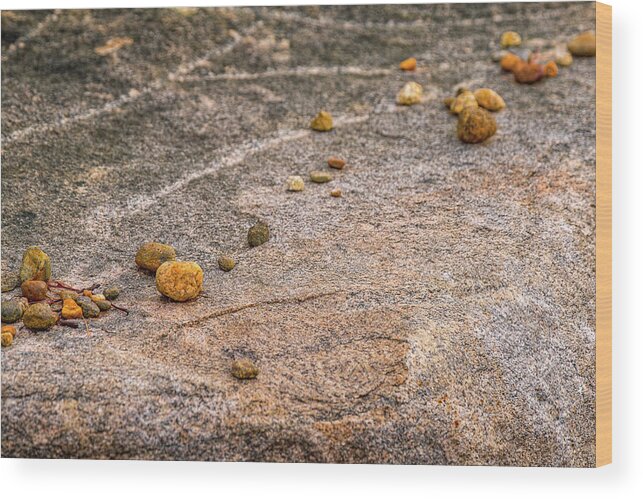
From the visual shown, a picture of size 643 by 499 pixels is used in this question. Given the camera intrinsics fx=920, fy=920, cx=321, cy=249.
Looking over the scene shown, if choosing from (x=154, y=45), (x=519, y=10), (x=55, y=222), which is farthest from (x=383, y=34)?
(x=55, y=222)

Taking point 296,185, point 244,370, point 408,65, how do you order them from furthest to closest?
1. point 408,65
2. point 296,185
3. point 244,370

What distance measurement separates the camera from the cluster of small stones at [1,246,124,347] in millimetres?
1934

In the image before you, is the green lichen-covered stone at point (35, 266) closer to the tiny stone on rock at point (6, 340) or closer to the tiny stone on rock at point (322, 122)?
the tiny stone on rock at point (6, 340)

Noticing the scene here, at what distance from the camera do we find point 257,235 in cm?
225

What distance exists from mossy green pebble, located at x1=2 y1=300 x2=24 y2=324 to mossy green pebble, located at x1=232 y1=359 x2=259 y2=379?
500mm

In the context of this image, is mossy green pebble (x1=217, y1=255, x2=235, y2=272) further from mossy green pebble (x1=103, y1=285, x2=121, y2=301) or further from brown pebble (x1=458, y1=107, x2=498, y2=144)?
brown pebble (x1=458, y1=107, x2=498, y2=144)

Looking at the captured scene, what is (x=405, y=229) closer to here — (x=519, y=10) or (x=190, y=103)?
(x=190, y=103)

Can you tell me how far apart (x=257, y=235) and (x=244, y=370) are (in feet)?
1.68

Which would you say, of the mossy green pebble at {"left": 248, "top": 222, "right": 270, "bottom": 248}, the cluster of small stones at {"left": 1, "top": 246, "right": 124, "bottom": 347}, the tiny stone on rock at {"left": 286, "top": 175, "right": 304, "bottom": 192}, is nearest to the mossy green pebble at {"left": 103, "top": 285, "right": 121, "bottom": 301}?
the cluster of small stones at {"left": 1, "top": 246, "right": 124, "bottom": 347}

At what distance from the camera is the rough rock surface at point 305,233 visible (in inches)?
70.9

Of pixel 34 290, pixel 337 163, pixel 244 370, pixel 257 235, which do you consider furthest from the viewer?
pixel 337 163

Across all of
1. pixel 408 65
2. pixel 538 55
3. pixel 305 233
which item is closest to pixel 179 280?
pixel 305 233

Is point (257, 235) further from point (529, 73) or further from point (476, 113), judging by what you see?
point (529, 73)

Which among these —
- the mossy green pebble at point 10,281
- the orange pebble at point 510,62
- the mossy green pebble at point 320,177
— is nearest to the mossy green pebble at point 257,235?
the mossy green pebble at point 320,177
